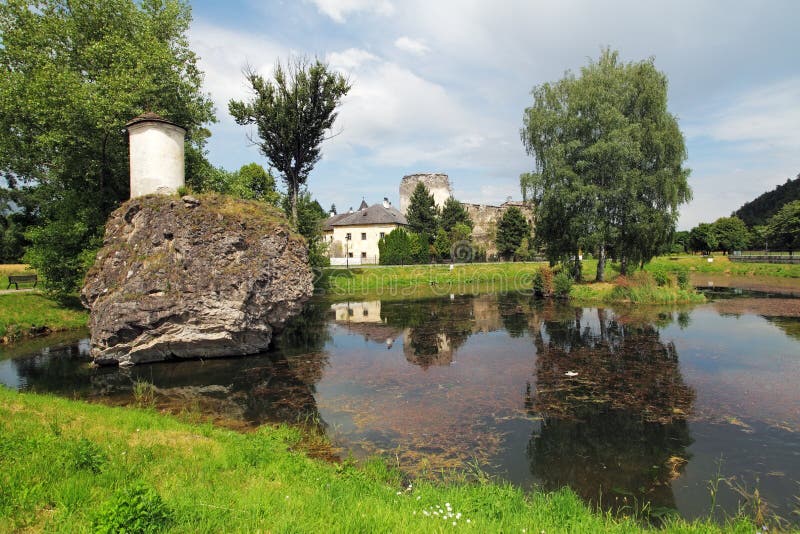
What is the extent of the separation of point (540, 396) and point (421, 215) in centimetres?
4563

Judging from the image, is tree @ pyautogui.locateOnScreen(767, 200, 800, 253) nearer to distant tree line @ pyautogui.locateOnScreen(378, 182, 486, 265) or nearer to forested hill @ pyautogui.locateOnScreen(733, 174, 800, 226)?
forested hill @ pyautogui.locateOnScreen(733, 174, 800, 226)

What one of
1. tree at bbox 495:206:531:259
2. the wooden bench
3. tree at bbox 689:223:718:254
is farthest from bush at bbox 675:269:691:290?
tree at bbox 689:223:718:254

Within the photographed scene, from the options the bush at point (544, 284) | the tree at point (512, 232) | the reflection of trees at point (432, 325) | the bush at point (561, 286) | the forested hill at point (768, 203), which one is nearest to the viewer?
the reflection of trees at point (432, 325)

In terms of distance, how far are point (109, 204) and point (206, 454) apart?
20350 mm

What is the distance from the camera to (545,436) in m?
8.05

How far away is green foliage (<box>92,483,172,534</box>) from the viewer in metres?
3.40

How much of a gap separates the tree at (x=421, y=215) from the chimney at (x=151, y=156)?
40.3 m

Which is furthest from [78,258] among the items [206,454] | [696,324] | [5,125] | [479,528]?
[696,324]

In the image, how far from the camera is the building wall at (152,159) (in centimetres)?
1534

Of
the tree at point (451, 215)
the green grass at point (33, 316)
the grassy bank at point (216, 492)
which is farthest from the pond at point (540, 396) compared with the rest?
the tree at point (451, 215)

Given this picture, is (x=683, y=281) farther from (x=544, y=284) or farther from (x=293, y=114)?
(x=293, y=114)

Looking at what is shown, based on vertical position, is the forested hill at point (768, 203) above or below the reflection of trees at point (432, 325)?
above

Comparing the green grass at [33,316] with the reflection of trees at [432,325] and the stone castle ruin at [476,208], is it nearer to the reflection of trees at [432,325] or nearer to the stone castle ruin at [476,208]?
the reflection of trees at [432,325]

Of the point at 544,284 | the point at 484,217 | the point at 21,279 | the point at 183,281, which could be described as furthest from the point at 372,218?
the point at 183,281
